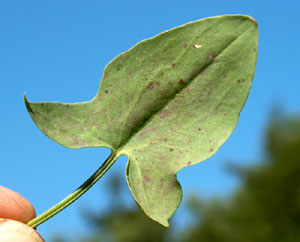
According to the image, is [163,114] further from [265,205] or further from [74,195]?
[265,205]

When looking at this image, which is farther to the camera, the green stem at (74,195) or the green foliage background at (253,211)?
the green foliage background at (253,211)

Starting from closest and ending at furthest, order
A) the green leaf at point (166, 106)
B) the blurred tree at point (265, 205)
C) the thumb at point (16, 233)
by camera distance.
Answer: the green leaf at point (166, 106), the thumb at point (16, 233), the blurred tree at point (265, 205)

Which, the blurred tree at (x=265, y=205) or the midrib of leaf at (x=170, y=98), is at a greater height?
the midrib of leaf at (x=170, y=98)

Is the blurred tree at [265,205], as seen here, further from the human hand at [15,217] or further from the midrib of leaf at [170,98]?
the midrib of leaf at [170,98]

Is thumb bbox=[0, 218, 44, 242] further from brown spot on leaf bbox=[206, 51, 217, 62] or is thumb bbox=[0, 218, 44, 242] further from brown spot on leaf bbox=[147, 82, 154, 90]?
brown spot on leaf bbox=[206, 51, 217, 62]

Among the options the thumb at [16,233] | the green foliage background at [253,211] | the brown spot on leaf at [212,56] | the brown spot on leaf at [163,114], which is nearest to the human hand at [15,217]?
the thumb at [16,233]

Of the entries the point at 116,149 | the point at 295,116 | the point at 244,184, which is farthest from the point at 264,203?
the point at 116,149

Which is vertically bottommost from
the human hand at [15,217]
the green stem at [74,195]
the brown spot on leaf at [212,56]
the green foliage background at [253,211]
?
the green foliage background at [253,211]

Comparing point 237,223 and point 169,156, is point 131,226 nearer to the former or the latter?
point 237,223
